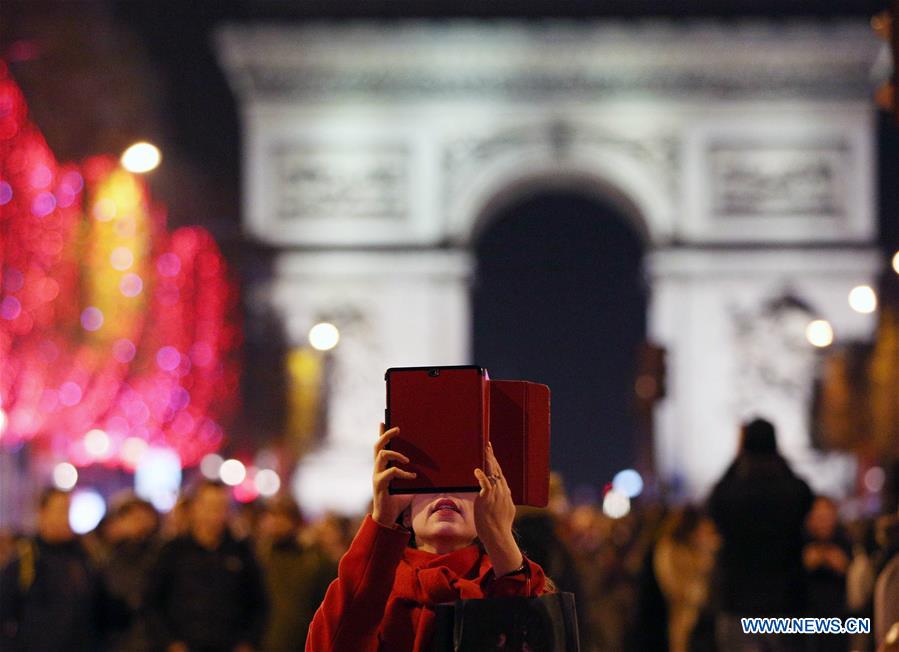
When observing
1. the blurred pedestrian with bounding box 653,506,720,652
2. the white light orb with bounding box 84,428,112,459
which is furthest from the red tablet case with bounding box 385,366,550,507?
the white light orb with bounding box 84,428,112,459

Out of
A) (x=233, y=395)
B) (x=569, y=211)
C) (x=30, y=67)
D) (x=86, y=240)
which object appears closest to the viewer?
(x=86, y=240)

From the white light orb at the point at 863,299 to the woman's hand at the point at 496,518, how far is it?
2857cm

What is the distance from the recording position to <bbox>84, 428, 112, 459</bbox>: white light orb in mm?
34719

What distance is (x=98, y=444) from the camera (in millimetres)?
35781

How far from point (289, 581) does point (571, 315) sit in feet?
177

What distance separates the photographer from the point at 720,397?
110 feet

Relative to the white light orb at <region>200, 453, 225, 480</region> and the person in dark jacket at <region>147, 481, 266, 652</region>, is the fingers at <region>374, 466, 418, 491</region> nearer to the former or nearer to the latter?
the person in dark jacket at <region>147, 481, 266, 652</region>

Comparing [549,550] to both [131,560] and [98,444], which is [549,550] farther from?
[98,444]

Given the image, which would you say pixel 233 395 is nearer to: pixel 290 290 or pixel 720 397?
pixel 290 290

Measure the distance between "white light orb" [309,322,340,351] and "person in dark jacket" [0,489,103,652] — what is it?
23.3 meters

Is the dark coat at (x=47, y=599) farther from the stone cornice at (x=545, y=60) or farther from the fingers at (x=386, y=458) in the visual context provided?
the stone cornice at (x=545, y=60)

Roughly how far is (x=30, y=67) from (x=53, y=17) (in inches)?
75.1

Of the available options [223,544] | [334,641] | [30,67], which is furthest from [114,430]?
[334,641]

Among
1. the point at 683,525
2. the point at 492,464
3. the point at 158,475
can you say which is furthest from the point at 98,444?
the point at 492,464
